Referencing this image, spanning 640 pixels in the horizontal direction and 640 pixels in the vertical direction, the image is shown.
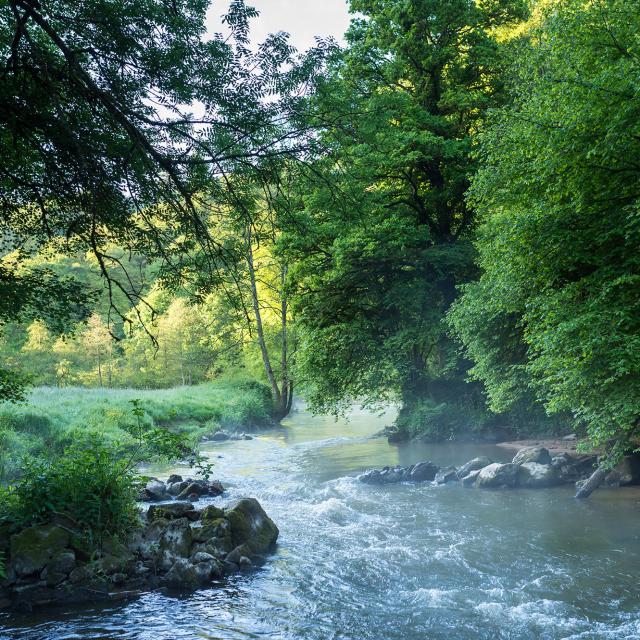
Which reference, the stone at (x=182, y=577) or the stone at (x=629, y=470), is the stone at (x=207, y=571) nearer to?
the stone at (x=182, y=577)

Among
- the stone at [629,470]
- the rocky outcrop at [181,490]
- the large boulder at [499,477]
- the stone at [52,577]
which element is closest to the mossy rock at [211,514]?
the stone at [52,577]

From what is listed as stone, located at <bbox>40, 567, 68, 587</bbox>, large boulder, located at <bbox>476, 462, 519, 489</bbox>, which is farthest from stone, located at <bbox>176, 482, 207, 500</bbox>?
large boulder, located at <bbox>476, 462, 519, 489</bbox>

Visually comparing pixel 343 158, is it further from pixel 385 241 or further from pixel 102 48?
pixel 385 241

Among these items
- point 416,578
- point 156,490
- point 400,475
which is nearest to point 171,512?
point 156,490

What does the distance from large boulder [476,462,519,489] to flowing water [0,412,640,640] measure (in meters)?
0.60

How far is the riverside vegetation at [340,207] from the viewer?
5.83 meters

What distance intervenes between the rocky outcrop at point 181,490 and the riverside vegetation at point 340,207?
2641 mm


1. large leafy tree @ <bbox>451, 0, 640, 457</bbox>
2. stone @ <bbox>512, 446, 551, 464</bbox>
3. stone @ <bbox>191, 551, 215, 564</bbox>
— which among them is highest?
large leafy tree @ <bbox>451, 0, 640, 457</bbox>

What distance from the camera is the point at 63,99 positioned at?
5914mm

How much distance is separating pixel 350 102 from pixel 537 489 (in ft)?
36.7

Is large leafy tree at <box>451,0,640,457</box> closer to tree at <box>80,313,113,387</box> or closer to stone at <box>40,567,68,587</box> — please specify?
stone at <box>40,567,68,587</box>

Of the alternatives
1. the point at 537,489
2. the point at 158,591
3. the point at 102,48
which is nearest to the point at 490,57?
the point at 537,489

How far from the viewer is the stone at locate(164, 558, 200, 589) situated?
8.37 metres

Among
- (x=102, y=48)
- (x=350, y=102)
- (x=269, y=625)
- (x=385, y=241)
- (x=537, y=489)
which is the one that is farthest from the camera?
(x=385, y=241)
